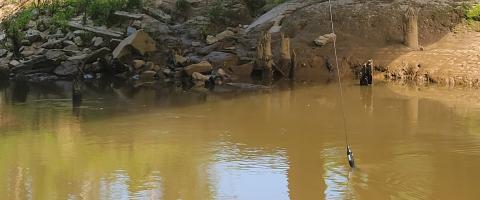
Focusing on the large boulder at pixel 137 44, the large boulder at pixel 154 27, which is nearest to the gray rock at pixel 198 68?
the large boulder at pixel 137 44

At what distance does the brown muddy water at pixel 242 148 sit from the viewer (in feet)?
22.9

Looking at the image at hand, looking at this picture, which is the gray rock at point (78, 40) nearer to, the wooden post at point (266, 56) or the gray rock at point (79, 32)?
the gray rock at point (79, 32)

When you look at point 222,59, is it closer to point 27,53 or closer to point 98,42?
point 98,42

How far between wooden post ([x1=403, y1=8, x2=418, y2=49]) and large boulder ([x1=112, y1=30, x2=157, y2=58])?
25.5 feet

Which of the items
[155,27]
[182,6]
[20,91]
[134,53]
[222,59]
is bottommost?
[20,91]

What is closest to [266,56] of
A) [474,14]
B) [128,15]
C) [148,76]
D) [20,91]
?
[148,76]

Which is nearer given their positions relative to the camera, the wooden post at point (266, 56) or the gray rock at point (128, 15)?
the wooden post at point (266, 56)

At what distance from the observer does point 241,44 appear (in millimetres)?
19656

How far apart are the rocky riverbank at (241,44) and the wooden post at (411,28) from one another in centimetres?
19

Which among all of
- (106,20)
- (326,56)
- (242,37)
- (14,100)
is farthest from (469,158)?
(106,20)

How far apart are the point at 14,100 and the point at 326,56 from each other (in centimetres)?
797

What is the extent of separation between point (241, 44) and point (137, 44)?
316cm

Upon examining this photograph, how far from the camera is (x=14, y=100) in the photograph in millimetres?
15398

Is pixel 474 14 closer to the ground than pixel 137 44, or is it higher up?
higher up
